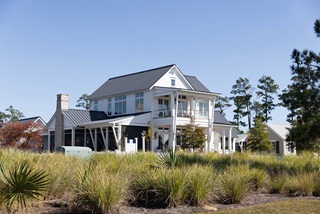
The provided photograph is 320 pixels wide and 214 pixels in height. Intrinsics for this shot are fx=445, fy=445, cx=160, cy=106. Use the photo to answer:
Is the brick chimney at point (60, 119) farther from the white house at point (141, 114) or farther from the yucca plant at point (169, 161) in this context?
the yucca plant at point (169, 161)

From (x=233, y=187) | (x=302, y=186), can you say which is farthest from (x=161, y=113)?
(x=233, y=187)

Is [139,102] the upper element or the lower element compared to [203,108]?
upper

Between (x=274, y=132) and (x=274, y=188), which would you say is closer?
(x=274, y=188)

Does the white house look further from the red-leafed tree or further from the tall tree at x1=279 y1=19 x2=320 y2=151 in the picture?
the tall tree at x1=279 y1=19 x2=320 y2=151

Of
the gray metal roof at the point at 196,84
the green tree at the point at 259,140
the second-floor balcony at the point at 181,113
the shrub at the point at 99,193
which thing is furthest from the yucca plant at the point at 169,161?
the green tree at the point at 259,140

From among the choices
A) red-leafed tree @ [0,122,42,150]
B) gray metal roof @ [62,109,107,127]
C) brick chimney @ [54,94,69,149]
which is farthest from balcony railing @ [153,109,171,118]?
red-leafed tree @ [0,122,42,150]

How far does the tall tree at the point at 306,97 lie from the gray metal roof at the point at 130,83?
22763 millimetres

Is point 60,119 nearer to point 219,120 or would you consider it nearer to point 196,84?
point 196,84

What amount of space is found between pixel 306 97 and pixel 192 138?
770 inches

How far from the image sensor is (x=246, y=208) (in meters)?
11.3

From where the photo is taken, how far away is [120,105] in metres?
44.4

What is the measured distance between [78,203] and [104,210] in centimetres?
67

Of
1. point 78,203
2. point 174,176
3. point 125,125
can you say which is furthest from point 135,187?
point 125,125

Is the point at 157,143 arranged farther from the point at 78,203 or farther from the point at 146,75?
the point at 78,203
